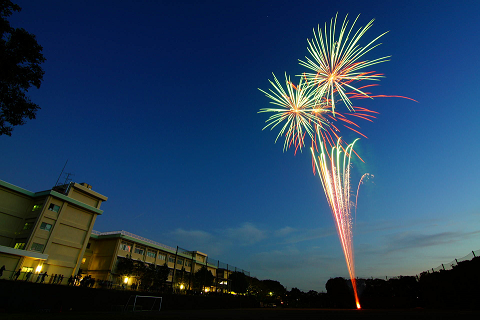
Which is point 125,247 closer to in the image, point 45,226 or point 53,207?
point 45,226

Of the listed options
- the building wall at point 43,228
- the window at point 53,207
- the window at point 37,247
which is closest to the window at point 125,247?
the building wall at point 43,228

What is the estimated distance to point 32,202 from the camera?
1380 inches

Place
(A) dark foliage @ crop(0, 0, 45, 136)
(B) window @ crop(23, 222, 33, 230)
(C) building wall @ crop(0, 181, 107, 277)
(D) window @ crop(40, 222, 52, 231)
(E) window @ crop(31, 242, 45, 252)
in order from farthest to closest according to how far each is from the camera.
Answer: (D) window @ crop(40, 222, 52, 231)
(B) window @ crop(23, 222, 33, 230)
(E) window @ crop(31, 242, 45, 252)
(C) building wall @ crop(0, 181, 107, 277)
(A) dark foliage @ crop(0, 0, 45, 136)

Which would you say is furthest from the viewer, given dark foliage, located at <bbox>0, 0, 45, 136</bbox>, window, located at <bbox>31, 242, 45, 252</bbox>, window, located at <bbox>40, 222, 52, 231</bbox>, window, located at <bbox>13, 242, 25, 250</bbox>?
window, located at <bbox>40, 222, 52, 231</bbox>

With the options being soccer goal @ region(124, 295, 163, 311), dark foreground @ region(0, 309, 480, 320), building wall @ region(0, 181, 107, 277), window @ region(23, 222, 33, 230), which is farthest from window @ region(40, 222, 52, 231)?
dark foreground @ region(0, 309, 480, 320)

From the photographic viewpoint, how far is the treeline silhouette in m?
23.9

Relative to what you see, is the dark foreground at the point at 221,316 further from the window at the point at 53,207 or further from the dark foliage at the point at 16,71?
the window at the point at 53,207

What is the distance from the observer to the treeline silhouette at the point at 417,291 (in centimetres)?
2394

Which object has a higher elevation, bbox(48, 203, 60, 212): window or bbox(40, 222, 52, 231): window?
bbox(48, 203, 60, 212): window

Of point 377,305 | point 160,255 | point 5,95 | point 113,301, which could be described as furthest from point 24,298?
point 377,305

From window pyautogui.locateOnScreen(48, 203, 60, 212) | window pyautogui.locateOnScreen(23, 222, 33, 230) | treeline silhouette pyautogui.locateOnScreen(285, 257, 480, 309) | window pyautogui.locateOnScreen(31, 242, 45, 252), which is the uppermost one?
window pyautogui.locateOnScreen(48, 203, 60, 212)

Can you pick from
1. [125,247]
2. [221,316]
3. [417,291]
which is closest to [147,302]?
[221,316]

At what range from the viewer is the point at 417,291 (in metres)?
34.6

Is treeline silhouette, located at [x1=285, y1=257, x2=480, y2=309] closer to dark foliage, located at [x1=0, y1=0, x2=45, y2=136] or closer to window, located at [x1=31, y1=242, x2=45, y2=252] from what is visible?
dark foliage, located at [x1=0, y1=0, x2=45, y2=136]
